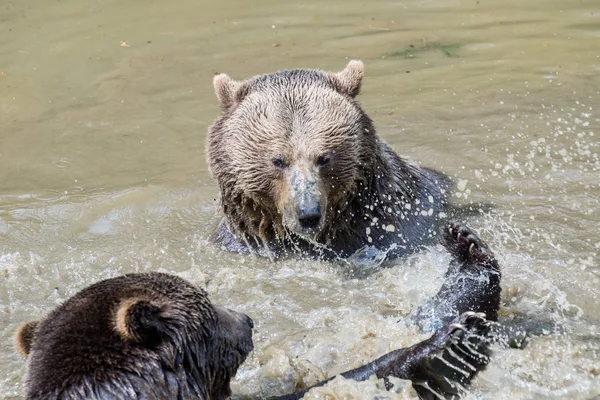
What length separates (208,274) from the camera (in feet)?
24.7

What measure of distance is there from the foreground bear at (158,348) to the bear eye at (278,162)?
7.57 feet

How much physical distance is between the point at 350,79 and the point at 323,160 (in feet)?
3.49

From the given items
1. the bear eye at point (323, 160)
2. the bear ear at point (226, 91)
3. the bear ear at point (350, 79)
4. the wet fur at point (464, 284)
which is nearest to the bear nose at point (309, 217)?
the bear eye at point (323, 160)

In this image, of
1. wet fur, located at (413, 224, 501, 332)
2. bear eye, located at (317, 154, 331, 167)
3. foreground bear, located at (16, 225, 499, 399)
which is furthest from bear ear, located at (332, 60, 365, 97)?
foreground bear, located at (16, 225, 499, 399)

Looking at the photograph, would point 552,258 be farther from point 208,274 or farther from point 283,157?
point 208,274

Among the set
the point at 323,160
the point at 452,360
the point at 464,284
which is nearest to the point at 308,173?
the point at 323,160

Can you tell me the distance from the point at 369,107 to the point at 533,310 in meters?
5.58

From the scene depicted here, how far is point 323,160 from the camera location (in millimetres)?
7031

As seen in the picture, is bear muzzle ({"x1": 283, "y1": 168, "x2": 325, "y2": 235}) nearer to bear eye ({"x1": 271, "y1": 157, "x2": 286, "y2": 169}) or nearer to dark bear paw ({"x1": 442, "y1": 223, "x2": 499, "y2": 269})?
bear eye ({"x1": 271, "y1": 157, "x2": 286, "y2": 169})

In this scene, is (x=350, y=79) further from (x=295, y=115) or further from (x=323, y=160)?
(x=323, y=160)

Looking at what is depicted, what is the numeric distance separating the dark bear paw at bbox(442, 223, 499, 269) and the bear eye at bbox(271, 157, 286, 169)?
166 cm

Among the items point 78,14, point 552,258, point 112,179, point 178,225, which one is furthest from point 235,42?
point 552,258

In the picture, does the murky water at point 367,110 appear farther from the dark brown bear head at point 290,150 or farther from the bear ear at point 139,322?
the bear ear at point 139,322

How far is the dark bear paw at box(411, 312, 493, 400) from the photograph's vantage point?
15.9 feet
